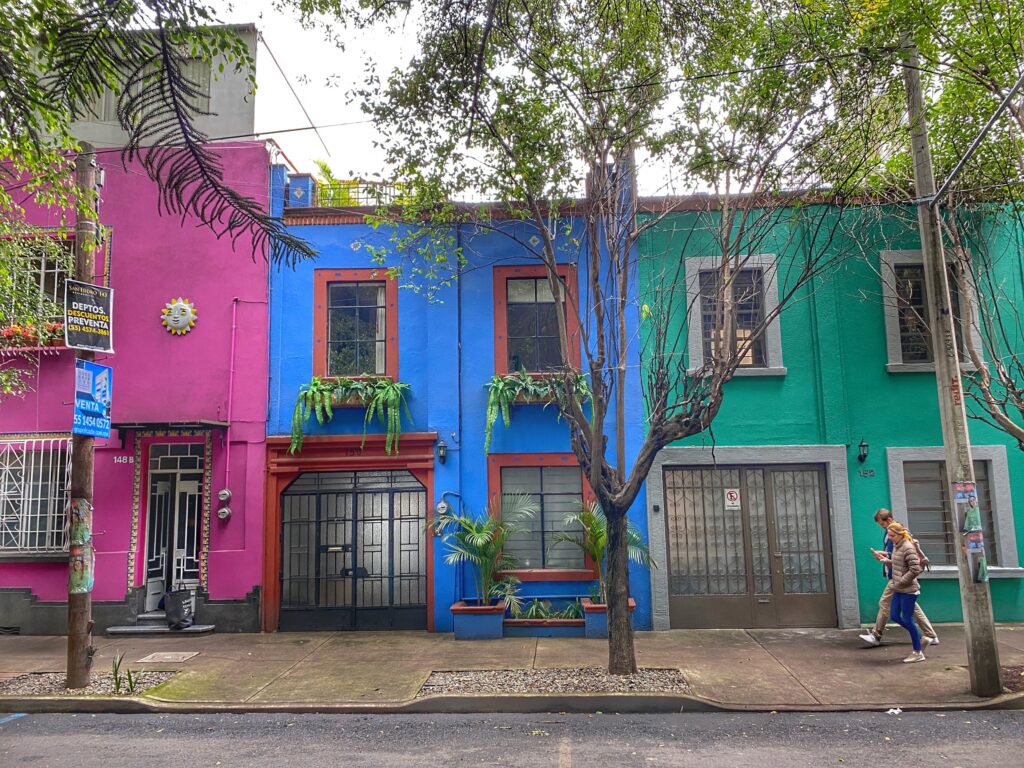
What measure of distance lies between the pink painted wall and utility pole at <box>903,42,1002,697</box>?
920 cm

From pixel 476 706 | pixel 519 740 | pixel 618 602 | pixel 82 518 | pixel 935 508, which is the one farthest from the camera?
pixel 935 508

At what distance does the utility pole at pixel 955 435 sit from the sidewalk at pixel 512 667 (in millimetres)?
503

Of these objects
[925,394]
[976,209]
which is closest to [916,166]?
[976,209]

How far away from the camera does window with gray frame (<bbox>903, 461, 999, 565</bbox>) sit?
11.3 meters

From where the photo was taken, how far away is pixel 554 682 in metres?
8.31

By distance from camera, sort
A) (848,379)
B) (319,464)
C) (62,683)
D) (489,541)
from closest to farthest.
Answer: (62,683) → (489,541) → (848,379) → (319,464)

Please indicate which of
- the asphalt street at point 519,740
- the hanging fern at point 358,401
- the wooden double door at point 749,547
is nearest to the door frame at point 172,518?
the hanging fern at point 358,401

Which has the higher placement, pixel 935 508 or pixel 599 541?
pixel 935 508

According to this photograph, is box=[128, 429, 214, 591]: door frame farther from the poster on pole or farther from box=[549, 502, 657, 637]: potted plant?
box=[549, 502, 657, 637]: potted plant

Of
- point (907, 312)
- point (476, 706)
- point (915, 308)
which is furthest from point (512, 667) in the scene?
point (915, 308)

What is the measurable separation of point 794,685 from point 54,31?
344 inches

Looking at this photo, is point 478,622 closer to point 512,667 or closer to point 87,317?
point 512,667

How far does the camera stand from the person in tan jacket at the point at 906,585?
8992 millimetres

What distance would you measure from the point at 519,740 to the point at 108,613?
25.6 feet
